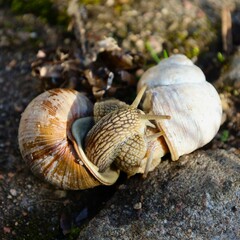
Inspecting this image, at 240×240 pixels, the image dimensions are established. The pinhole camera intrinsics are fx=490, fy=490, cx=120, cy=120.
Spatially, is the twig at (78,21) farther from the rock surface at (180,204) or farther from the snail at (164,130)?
the rock surface at (180,204)

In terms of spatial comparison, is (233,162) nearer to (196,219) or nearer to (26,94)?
(196,219)

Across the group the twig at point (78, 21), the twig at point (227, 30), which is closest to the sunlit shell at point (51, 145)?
the twig at point (78, 21)

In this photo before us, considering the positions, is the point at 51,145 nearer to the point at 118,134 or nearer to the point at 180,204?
the point at 118,134

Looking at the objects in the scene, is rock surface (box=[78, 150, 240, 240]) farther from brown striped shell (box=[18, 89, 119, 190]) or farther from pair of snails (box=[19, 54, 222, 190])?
brown striped shell (box=[18, 89, 119, 190])

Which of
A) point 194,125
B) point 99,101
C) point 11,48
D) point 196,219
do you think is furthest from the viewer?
point 11,48

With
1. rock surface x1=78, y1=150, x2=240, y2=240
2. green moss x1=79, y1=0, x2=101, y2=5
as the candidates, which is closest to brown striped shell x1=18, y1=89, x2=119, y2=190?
rock surface x1=78, y1=150, x2=240, y2=240

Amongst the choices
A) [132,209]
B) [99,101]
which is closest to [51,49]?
[99,101]
